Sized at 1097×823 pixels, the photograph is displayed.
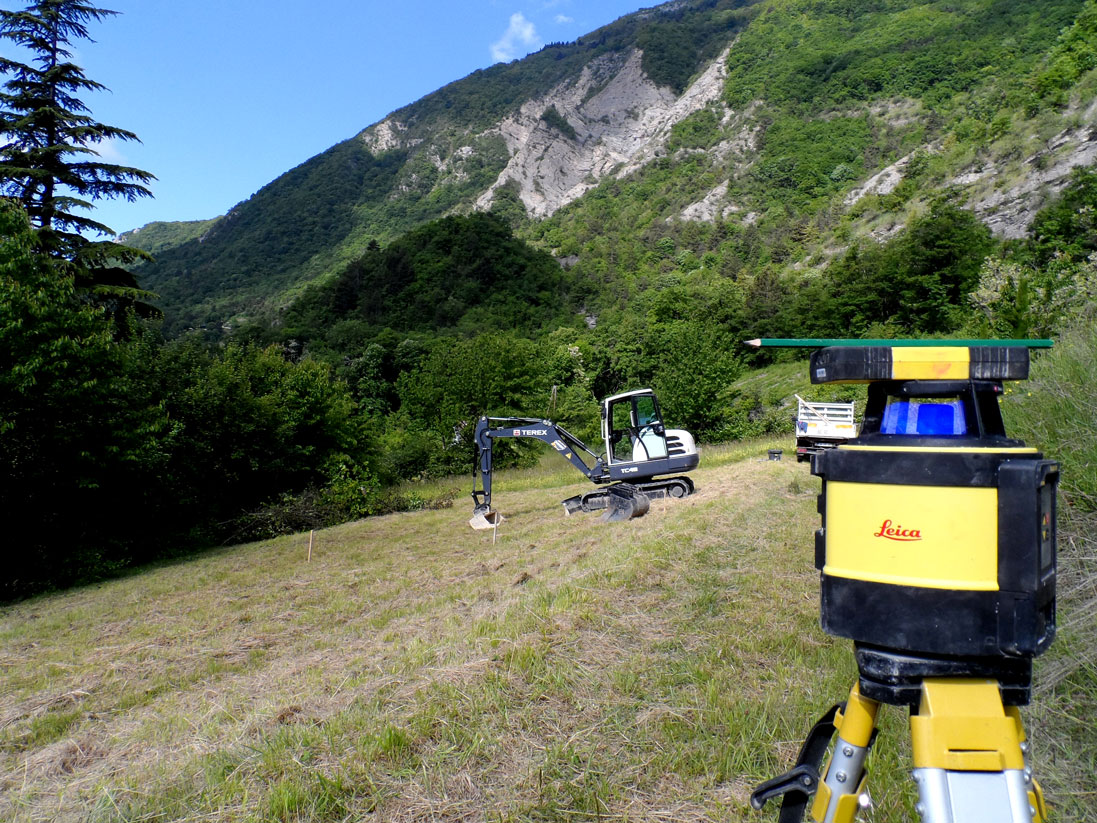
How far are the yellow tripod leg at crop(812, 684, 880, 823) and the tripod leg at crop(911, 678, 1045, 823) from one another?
0.21 m

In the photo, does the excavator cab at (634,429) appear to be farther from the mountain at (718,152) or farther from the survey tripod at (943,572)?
the mountain at (718,152)

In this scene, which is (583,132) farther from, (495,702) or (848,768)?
(848,768)

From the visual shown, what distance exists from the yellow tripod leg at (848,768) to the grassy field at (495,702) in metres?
1.39

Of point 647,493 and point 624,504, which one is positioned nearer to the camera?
point 624,504

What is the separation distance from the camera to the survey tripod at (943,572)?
43.7 inches

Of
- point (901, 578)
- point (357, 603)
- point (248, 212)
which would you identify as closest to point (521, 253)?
point (248, 212)

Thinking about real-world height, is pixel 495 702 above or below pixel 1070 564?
below

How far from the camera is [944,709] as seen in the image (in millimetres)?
1154

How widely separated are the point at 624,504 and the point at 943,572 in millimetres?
12164

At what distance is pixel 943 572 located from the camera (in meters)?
1.18

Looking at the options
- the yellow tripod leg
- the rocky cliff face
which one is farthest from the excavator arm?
the rocky cliff face

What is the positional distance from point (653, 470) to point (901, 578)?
13749 mm

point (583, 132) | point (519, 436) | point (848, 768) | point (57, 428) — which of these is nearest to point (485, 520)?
point (519, 436)

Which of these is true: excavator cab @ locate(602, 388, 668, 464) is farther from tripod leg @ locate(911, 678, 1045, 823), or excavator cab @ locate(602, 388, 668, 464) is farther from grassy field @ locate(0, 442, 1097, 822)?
tripod leg @ locate(911, 678, 1045, 823)
